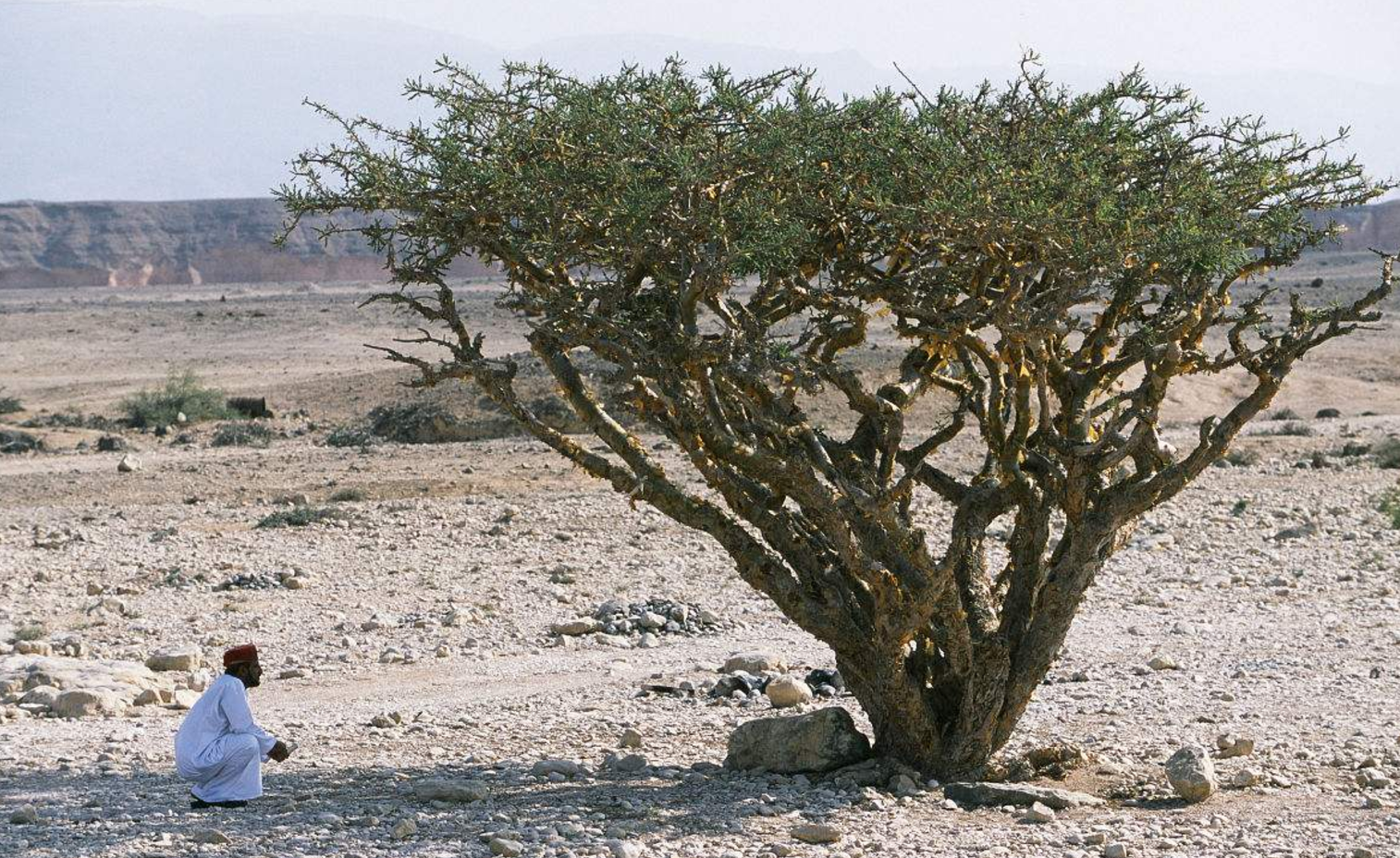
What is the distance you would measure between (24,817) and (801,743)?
3.66 meters

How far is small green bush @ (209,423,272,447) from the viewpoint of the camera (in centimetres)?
2709

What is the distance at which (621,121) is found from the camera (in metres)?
7.61

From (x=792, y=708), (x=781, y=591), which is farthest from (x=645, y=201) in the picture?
(x=792, y=708)

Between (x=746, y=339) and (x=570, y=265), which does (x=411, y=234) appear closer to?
(x=570, y=265)

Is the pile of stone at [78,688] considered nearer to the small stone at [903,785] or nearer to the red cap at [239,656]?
the red cap at [239,656]

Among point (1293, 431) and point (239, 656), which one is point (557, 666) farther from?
point (1293, 431)

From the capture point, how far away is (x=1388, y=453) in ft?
72.4

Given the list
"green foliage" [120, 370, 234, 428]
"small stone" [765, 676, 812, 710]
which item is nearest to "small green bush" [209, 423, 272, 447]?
"green foliage" [120, 370, 234, 428]

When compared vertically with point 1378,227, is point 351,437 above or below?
below

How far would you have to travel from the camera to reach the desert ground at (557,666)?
750 cm

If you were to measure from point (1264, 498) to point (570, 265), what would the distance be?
516 inches

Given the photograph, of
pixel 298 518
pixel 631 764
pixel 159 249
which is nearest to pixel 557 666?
pixel 631 764

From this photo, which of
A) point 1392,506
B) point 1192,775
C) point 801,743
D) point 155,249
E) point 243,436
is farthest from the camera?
point 155,249

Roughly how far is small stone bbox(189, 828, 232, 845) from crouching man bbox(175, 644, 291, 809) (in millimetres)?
639
